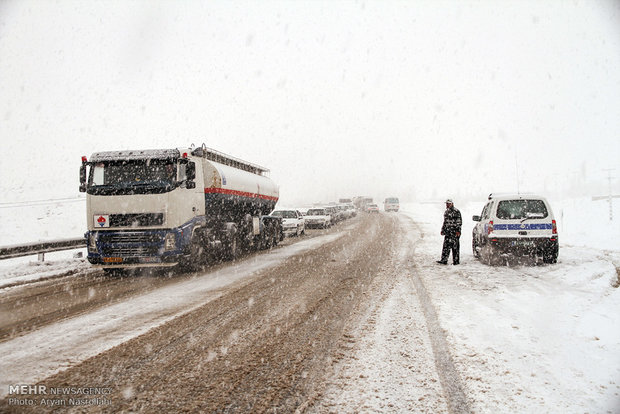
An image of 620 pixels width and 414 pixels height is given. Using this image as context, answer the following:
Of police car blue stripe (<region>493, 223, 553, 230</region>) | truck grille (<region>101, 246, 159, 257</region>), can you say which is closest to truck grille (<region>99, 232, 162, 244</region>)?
truck grille (<region>101, 246, 159, 257</region>)

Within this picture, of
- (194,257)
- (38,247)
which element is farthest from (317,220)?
(38,247)

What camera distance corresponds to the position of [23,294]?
775cm

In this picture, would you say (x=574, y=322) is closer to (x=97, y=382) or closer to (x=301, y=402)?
(x=301, y=402)

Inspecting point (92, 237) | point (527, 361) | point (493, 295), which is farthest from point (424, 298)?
point (92, 237)

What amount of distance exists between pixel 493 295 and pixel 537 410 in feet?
13.6

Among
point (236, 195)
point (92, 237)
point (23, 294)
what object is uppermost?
point (236, 195)

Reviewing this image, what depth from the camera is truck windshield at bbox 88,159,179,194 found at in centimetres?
945

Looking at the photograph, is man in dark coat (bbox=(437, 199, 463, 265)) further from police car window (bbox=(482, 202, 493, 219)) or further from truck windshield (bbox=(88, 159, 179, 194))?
truck windshield (bbox=(88, 159, 179, 194))

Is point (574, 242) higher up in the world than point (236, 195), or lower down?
lower down

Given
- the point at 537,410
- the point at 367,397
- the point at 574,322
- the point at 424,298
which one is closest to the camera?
the point at 537,410

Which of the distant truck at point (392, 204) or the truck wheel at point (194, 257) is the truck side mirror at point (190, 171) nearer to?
the truck wheel at point (194, 257)

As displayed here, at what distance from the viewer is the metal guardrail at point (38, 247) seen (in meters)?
10.2

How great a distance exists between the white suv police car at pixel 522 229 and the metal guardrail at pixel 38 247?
13.5m

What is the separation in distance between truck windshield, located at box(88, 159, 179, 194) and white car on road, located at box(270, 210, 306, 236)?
440 inches
